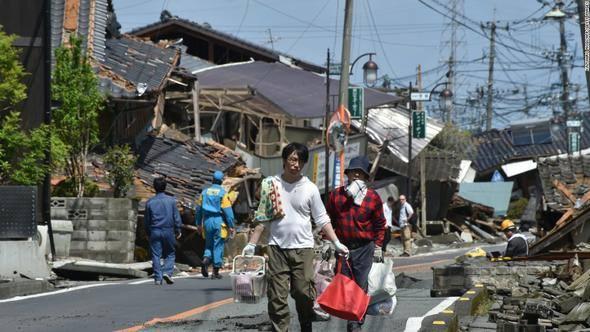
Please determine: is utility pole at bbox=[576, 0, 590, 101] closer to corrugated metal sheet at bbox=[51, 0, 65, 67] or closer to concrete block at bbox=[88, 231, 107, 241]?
concrete block at bbox=[88, 231, 107, 241]

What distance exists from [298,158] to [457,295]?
23.4ft

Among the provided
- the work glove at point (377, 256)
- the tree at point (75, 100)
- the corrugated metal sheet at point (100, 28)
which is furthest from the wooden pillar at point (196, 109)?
the work glove at point (377, 256)

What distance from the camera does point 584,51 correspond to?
12594mm

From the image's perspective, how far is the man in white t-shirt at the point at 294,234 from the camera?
10367 mm

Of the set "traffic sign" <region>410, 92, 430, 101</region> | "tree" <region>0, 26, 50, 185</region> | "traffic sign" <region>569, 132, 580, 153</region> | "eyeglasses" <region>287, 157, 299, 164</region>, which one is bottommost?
"eyeglasses" <region>287, 157, 299, 164</region>

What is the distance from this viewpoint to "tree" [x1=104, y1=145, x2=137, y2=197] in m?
26.8

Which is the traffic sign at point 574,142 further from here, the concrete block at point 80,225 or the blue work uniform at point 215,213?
the blue work uniform at point 215,213

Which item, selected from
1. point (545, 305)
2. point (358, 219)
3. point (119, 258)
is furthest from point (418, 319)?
point (119, 258)

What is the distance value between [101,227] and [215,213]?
621 cm

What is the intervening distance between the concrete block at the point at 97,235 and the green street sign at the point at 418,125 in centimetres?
2620

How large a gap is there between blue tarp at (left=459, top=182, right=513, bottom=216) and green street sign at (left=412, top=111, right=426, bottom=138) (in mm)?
14283

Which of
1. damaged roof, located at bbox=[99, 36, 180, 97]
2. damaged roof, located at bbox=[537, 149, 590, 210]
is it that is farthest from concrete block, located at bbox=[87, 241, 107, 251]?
damaged roof, located at bbox=[537, 149, 590, 210]

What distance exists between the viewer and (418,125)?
162ft

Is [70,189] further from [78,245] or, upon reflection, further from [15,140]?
[15,140]
